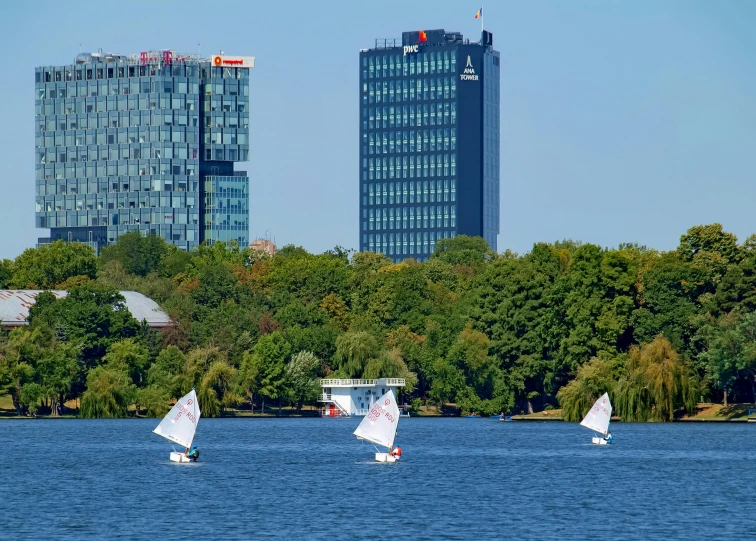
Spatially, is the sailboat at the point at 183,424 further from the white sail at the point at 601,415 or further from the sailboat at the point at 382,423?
the white sail at the point at 601,415

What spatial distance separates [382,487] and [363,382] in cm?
9553

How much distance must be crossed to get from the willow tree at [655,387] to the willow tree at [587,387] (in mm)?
2107

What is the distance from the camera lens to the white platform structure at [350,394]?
183 metres

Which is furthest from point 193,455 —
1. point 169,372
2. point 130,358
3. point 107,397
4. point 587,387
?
point 169,372

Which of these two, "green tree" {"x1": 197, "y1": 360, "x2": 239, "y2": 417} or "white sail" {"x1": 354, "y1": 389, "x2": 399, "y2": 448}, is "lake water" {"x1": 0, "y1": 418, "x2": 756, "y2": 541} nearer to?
"white sail" {"x1": 354, "y1": 389, "x2": 399, "y2": 448}

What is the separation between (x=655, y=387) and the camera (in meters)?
145

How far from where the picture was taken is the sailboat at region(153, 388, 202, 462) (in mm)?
101500

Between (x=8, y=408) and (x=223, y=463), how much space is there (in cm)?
7721

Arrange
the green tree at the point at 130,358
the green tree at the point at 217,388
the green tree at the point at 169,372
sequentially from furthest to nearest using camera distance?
1. the green tree at the point at 130,358
2. the green tree at the point at 217,388
3. the green tree at the point at 169,372

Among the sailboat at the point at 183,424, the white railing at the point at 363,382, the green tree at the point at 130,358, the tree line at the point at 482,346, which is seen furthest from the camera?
the white railing at the point at 363,382

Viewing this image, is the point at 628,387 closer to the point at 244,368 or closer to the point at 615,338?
the point at 615,338

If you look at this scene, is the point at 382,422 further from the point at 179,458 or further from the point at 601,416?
the point at 601,416

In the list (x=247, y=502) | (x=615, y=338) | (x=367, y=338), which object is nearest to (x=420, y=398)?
(x=367, y=338)

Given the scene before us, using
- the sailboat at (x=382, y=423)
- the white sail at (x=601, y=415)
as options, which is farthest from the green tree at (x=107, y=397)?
the sailboat at (x=382, y=423)
